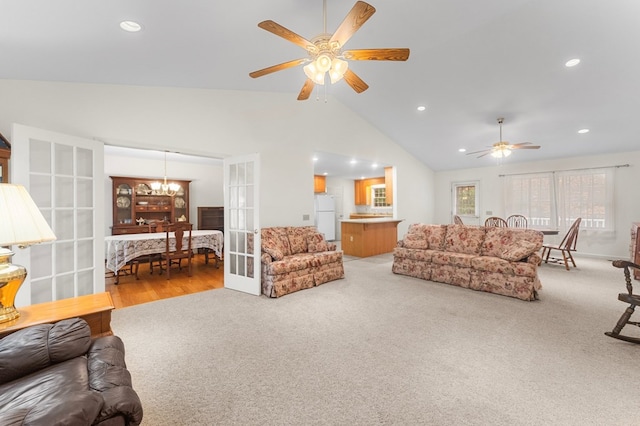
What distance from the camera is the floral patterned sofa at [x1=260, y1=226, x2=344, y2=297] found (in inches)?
149

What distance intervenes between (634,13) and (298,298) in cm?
470

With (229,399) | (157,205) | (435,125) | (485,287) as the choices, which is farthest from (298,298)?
(157,205)

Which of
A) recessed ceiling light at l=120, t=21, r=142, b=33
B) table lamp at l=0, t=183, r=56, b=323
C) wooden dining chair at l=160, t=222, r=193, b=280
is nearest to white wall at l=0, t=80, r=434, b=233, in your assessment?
recessed ceiling light at l=120, t=21, r=142, b=33

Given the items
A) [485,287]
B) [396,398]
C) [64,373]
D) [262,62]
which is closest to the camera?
[64,373]

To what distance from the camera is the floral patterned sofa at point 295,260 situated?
378 centimetres

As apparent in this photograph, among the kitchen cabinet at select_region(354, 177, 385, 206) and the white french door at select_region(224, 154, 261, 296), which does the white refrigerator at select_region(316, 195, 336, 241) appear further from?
the white french door at select_region(224, 154, 261, 296)

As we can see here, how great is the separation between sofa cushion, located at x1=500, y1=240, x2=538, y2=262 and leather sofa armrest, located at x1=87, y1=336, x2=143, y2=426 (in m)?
4.23

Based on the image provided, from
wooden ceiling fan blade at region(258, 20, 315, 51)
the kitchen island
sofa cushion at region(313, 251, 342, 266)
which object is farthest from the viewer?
the kitchen island

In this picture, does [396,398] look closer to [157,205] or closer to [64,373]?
[64,373]

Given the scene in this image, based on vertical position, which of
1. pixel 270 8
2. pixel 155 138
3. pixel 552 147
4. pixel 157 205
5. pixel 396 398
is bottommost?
pixel 396 398

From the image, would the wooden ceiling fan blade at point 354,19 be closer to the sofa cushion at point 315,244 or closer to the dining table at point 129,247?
the sofa cushion at point 315,244

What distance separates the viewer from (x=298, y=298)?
146 inches

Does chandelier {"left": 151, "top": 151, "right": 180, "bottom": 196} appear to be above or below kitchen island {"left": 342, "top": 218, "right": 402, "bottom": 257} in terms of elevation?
above

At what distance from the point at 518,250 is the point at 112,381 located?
4.39 m
